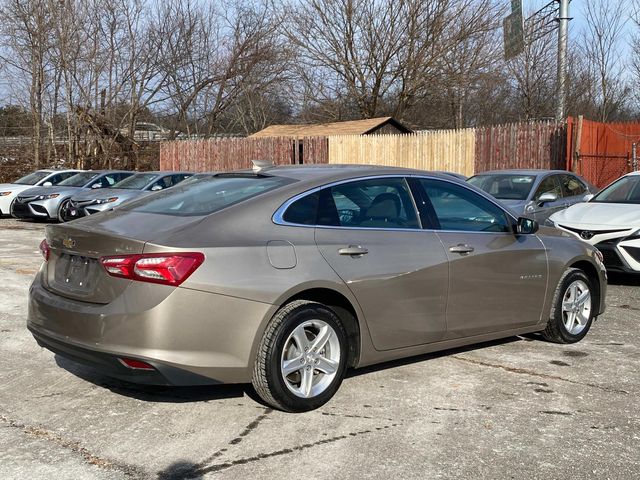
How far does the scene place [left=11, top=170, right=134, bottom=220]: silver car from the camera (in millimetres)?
17500

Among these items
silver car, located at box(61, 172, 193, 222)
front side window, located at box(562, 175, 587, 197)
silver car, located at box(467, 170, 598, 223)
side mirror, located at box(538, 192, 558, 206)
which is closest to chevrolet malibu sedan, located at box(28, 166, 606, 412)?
side mirror, located at box(538, 192, 558, 206)

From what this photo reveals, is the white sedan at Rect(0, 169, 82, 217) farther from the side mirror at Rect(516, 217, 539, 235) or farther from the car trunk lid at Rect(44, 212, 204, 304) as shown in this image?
the side mirror at Rect(516, 217, 539, 235)

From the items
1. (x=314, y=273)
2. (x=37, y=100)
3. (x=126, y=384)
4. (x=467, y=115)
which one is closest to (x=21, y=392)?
(x=126, y=384)

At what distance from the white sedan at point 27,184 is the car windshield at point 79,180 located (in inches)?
21.7

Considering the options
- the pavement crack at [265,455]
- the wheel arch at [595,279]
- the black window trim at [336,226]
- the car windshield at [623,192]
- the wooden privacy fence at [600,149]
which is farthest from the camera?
the wooden privacy fence at [600,149]

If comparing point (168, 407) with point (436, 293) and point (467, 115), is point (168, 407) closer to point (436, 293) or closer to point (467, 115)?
point (436, 293)

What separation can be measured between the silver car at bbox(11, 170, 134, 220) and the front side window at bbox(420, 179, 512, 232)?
13510 millimetres

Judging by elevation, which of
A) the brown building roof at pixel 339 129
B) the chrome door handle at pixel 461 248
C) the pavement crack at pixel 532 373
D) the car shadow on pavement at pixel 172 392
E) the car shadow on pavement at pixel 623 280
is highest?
the brown building roof at pixel 339 129

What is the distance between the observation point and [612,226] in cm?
864

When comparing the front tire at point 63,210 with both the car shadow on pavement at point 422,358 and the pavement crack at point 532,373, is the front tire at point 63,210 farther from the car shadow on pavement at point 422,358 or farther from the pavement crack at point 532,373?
the pavement crack at point 532,373

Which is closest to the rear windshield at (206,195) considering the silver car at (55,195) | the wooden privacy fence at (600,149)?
the silver car at (55,195)

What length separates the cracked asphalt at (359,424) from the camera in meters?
3.65

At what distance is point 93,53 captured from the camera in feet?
101

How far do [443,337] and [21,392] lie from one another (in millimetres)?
2970
